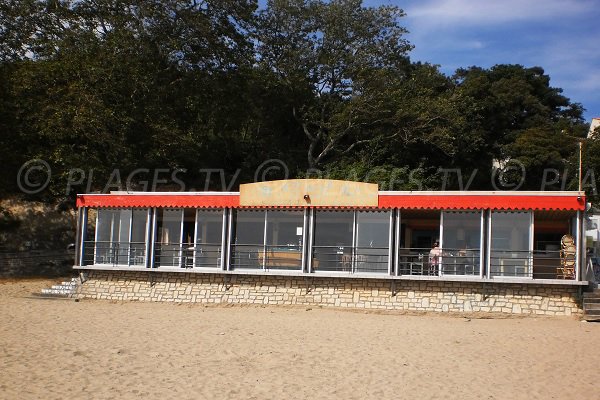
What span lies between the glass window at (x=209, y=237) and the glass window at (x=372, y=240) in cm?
443

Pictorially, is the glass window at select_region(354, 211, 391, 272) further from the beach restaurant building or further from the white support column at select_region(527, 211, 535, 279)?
the white support column at select_region(527, 211, 535, 279)

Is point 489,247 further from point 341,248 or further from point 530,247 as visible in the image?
point 341,248

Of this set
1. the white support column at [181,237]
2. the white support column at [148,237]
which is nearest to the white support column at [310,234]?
the white support column at [181,237]

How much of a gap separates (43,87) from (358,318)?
17.3 meters

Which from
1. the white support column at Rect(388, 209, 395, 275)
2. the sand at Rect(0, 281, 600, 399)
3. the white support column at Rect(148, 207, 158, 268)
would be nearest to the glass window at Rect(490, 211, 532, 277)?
the sand at Rect(0, 281, 600, 399)

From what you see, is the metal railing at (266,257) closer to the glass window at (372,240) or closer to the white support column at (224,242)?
the white support column at (224,242)

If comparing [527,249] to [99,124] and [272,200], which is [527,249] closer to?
[272,200]

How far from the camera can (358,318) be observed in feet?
57.4

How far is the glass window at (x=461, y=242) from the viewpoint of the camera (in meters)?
18.4

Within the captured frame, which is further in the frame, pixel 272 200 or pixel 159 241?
pixel 159 241

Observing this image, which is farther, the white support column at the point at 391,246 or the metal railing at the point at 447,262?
the white support column at the point at 391,246

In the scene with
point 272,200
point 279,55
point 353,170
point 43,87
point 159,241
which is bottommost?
point 159,241

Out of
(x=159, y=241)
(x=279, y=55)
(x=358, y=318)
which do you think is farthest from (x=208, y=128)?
(x=358, y=318)

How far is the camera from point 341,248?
19422mm
